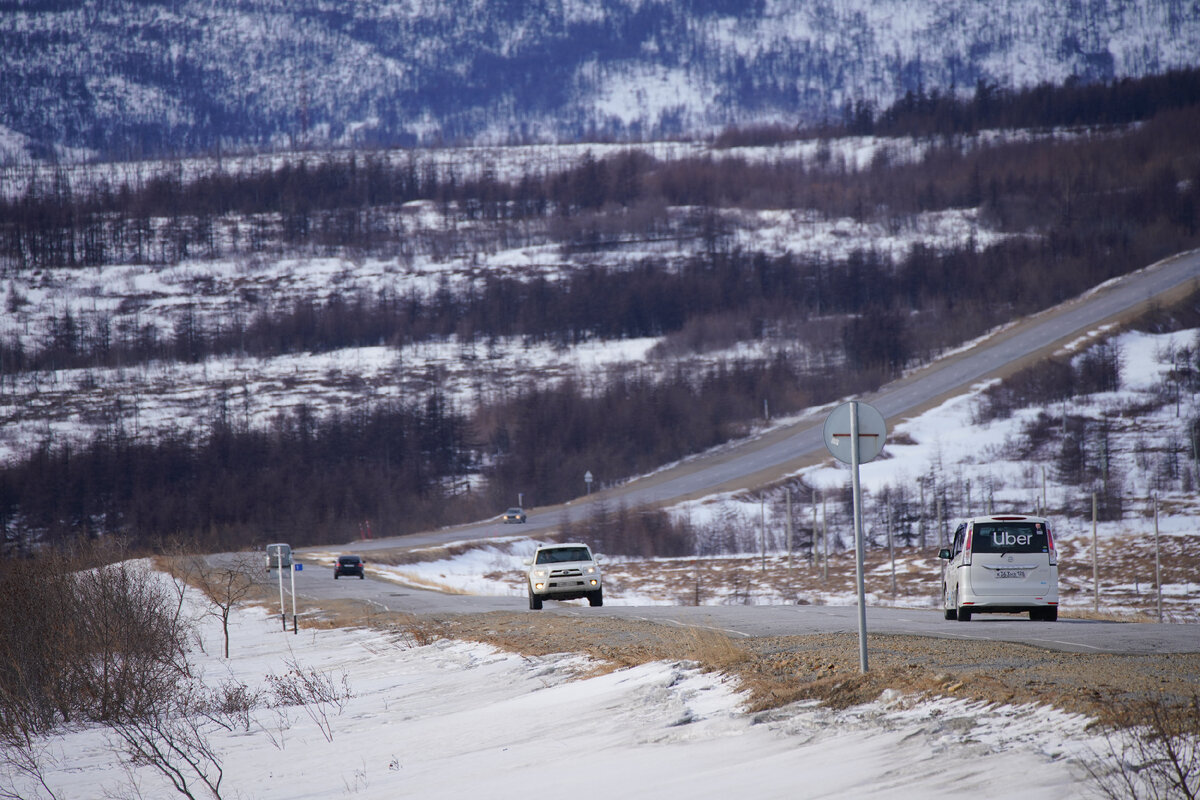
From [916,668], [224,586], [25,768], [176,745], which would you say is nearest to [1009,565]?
[916,668]

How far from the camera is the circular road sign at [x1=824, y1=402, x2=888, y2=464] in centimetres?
1070

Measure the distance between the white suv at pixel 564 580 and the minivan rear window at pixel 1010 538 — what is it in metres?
11.7

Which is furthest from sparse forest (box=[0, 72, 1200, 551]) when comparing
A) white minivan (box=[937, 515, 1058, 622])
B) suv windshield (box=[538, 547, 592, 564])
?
white minivan (box=[937, 515, 1058, 622])

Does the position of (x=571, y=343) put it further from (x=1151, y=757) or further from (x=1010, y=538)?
(x=1151, y=757)

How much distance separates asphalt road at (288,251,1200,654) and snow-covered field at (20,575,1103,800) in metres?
5.01

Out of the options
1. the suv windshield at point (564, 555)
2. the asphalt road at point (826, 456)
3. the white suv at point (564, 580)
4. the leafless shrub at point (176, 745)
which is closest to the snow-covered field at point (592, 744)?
the leafless shrub at point (176, 745)

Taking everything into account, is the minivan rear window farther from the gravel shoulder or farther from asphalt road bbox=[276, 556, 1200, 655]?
the gravel shoulder

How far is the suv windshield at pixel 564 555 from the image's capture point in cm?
3050

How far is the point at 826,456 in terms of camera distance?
8681 centimetres

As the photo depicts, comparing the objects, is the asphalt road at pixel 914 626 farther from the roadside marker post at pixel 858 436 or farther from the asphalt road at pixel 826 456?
the roadside marker post at pixel 858 436

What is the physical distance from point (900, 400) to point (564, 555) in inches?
2914

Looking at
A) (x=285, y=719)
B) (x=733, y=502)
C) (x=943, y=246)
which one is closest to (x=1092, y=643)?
(x=285, y=719)

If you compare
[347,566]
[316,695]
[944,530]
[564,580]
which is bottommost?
[944,530]

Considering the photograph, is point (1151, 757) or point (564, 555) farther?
point (564, 555)
